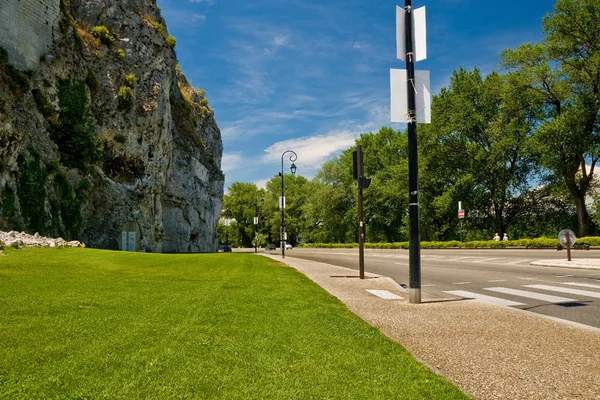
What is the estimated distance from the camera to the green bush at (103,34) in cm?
3738

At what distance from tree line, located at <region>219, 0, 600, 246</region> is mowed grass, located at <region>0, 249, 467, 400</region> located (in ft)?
121

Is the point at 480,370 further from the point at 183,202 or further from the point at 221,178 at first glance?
the point at 221,178

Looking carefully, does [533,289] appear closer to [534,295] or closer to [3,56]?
[534,295]

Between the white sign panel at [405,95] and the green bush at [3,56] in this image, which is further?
the green bush at [3,56]

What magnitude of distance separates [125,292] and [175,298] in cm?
128

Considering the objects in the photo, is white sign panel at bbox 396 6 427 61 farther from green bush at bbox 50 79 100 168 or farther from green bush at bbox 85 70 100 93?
green bush at bbox 85 70 100 93

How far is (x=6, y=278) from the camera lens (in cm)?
987

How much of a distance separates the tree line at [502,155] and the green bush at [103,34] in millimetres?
34815

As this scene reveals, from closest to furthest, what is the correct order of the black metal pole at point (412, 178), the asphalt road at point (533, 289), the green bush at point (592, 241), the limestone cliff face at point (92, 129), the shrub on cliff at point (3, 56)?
the asphalt road at point (533, 289) → the black metal pole at point (412, 178) → the limestone cliff face at point (92, 129) → the shrub on cliff at point (3, 56) → the green bush at point (592, 241)

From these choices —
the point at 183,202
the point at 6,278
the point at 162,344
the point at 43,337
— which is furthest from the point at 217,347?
the point at 183,202

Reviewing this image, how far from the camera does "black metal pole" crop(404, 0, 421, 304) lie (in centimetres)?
897

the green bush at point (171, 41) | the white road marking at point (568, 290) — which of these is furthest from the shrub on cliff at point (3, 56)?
the white road marking at point (568, 290)

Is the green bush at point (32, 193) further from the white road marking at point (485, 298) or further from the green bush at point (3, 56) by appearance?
the white road marking at point (485, 298)

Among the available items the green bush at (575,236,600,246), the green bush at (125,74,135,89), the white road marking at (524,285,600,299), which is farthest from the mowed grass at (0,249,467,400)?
the green bush at (125,74,135,89)
